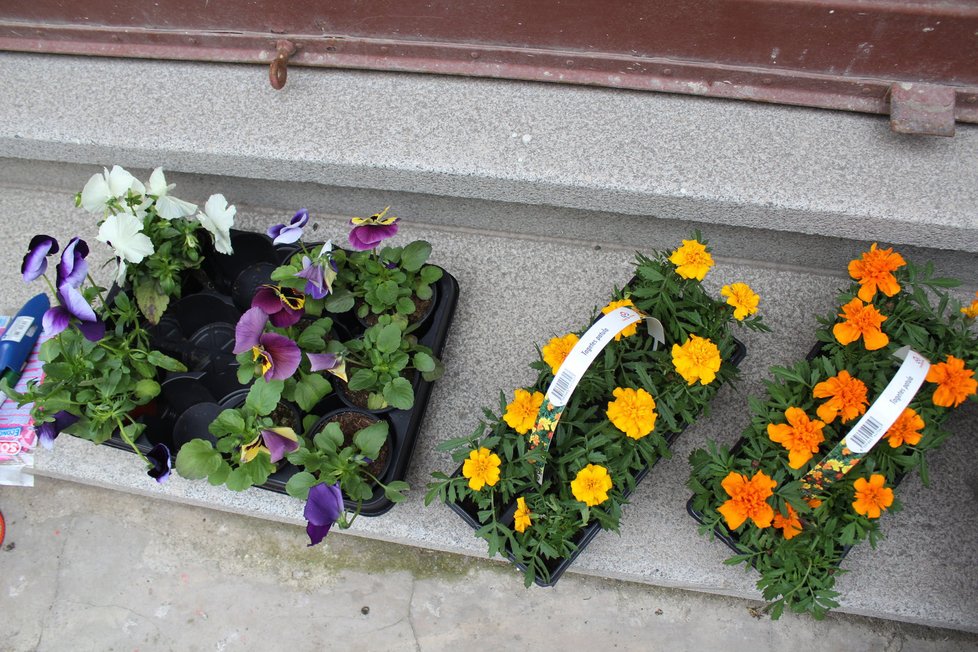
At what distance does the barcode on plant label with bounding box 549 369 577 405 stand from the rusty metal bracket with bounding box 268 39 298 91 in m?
1.19

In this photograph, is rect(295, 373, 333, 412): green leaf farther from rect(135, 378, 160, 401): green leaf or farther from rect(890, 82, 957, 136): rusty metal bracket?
rect(890, 82, 957, 136): rusty metal bracket

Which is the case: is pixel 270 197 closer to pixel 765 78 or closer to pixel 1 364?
pixel 1 364

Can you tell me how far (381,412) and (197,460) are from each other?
1.36ft

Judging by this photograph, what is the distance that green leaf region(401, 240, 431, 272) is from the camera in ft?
5.25

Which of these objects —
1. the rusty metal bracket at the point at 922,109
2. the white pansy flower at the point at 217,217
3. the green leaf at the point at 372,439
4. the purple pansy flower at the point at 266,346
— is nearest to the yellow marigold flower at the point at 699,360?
the green leaf at the point at 372,439

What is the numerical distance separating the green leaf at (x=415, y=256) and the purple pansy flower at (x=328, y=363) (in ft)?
0.90

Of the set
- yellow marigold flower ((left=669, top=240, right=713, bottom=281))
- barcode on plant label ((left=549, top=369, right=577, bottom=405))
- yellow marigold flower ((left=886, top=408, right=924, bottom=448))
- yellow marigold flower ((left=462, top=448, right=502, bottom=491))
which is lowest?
yellow marigold flower ((left=462, top=448, right=502, bottom=491))

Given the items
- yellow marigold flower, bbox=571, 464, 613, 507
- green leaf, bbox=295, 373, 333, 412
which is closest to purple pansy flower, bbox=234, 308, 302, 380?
green leaf, bbox=295, 373, 333, 412

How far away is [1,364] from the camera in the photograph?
6.01 ft

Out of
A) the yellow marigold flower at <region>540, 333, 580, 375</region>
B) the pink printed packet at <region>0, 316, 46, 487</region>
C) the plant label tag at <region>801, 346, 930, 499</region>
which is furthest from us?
the pink printed packet at <region>0, 316, 46, 487</region>

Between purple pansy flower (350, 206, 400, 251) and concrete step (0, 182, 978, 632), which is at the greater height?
purple pansy flower (350, 206, 400, 251)

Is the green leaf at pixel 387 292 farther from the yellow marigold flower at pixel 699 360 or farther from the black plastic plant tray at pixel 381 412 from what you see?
the yellow marigold flower at pixel 699 360

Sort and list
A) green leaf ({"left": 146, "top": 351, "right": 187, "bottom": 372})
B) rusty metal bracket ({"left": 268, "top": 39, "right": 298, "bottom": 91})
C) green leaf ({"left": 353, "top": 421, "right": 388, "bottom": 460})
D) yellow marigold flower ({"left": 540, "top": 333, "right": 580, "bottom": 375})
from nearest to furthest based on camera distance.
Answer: yellow marigold flower ({"left": 540, "top": 333, "right": 580, "bottom": 375}) < green leaf ({"left": 353, "top": 421, "right": 388, "bottom": 460}) < green leaf ({"left": 146, "top": 351, "right": 187, "bottom": 372}) < rusty metal bracket ({"left": 268, "top": 39, "right": 298, "bottom": 91})

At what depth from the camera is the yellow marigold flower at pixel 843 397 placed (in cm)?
128
